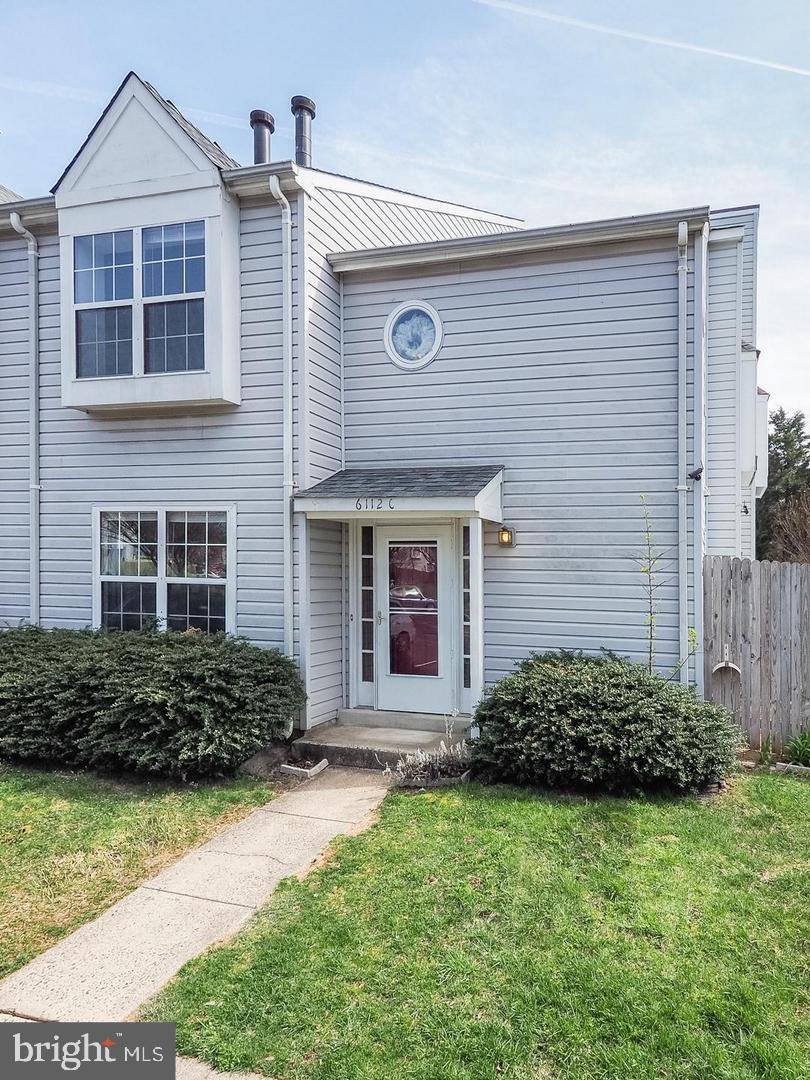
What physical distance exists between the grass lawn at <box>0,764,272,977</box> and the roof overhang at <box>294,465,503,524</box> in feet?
8.68

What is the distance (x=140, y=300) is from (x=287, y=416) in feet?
6.62

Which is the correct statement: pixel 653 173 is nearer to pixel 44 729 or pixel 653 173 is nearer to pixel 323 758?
pixel 323 758

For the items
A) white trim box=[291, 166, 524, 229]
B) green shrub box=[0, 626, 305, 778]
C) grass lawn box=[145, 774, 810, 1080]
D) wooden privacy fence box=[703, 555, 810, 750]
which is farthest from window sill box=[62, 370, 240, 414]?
wooden privacy fence box=[703, 555, 810, 750]

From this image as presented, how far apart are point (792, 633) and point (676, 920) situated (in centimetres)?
379

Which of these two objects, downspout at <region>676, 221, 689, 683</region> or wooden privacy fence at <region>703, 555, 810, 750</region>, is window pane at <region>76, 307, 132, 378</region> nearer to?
downspout at <region>676, 221, 689, 683</region>

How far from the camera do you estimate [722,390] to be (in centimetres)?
862

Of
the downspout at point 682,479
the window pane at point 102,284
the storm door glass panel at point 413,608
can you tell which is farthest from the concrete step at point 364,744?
the window pane at point 102,284

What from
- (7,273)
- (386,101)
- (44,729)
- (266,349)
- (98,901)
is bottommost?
(98,901)

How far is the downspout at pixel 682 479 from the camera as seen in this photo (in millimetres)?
6582

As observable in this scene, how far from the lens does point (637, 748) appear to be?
5309 mm

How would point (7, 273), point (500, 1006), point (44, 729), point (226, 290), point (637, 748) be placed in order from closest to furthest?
point (500, 1006) < point (637, 748) < point (44, 729) < point (226, 290) < point (7, 273)

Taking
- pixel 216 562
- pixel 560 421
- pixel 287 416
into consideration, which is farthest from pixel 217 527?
pixel 560 421

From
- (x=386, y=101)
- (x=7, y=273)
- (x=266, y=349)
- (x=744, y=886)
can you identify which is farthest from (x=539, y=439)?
(x=7, y=273)

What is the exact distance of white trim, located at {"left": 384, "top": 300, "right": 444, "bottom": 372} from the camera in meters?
7.46
